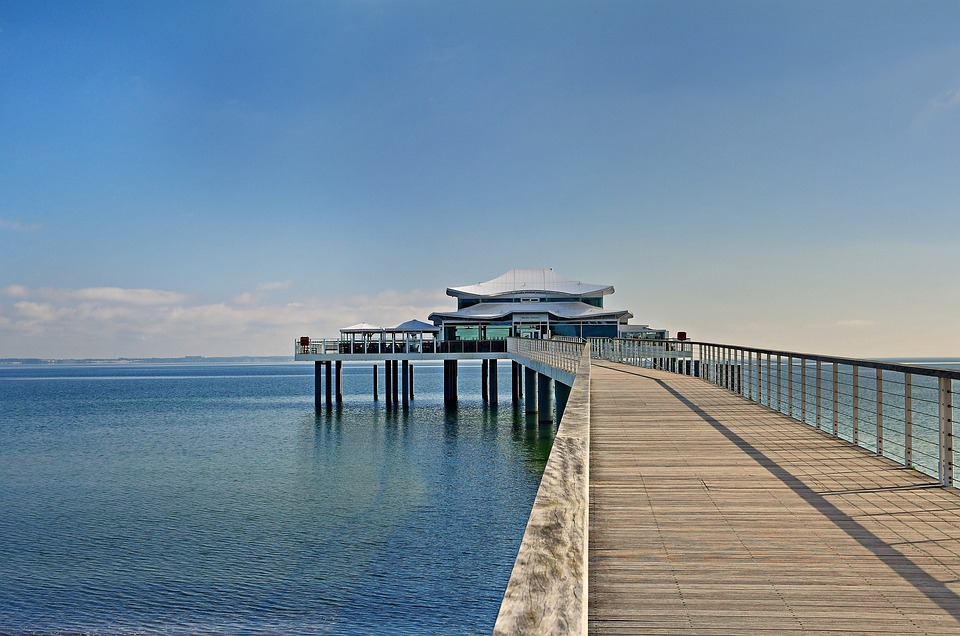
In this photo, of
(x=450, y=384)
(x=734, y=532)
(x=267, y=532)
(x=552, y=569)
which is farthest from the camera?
(x=450, y=384)

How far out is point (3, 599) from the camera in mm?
12086

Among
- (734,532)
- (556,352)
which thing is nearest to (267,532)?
(734,532)

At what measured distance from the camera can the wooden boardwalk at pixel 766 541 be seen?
3.82 meters

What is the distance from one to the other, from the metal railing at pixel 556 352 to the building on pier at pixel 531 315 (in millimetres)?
13634

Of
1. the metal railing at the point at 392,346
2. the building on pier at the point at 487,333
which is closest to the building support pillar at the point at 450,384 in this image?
the building on pier at the point at 487,333

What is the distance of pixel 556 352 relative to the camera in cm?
2533

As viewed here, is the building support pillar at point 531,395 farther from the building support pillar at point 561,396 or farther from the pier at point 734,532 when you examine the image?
the pier at point 734,532

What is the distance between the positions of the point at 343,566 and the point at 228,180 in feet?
118

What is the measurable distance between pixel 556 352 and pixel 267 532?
12.4m

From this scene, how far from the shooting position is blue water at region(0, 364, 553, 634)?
436 inches

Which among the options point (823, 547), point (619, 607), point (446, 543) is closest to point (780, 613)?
point (619, 607)

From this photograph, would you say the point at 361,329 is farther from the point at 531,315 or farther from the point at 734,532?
the point at 734,532

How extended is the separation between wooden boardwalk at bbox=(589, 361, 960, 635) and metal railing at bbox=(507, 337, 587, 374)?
36.3 ft

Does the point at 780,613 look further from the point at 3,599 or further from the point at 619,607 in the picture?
the point at 3,599
